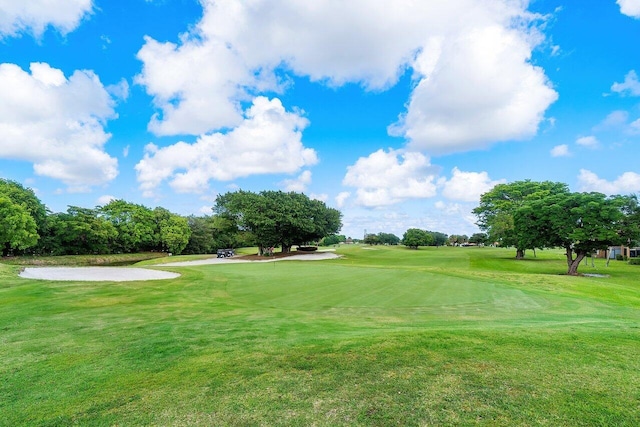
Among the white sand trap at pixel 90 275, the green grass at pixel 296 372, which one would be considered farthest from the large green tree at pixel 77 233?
the green grass at pixel 296 372

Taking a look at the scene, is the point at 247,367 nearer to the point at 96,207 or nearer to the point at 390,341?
the point at 390,341

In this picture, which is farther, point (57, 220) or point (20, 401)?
point (57, 220)

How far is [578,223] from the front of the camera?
91.5ft

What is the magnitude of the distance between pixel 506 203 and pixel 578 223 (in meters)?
21.9

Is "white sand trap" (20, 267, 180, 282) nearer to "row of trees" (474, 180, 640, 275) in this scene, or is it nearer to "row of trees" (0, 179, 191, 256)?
"row of trees" (0, 179, 191, 256)

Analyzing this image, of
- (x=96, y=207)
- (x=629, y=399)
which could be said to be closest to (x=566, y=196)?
(x=629, y=399)

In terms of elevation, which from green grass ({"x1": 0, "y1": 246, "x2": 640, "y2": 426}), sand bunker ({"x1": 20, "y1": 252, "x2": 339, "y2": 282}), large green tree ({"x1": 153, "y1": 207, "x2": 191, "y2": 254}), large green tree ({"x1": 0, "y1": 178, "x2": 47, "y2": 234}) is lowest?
sand bunker ({"x1": 20, "y1": 252, "x2": 339, "y2": 282})

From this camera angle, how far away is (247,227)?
5184 cm

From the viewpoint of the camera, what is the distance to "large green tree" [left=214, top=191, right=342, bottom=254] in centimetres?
4819

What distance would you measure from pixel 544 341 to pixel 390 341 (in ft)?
9.16

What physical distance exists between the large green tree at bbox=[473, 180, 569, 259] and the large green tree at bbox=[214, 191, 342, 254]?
25.2 meters

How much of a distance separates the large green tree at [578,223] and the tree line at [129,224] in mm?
29083

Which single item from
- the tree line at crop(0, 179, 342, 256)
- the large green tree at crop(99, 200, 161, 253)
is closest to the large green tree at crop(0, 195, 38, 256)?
the tree line at crop(0, 179, 342, 256)

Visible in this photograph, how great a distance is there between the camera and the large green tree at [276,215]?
48.2 meters
